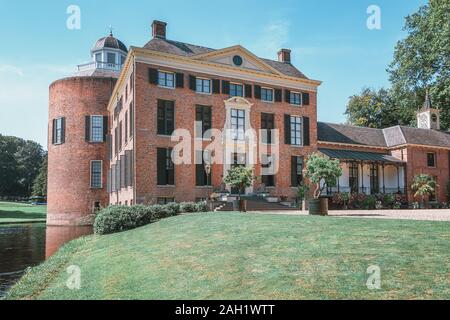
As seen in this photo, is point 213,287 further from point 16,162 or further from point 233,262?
point 16,162

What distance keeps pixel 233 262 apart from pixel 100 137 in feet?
101

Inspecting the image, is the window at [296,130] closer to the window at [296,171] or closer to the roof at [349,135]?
the window at [296,171]

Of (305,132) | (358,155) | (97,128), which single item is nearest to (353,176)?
(358,155)

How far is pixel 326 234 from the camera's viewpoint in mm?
10289

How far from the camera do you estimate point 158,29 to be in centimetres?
2995

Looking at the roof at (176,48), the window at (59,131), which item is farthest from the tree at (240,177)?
the window at (59,131)

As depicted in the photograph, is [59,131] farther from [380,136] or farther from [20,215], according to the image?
[380,136]

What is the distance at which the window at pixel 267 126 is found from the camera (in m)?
30.5

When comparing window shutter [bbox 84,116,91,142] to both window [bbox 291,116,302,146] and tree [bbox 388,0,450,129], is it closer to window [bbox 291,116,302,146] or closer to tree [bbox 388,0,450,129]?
window [bbox 291,116,302,146]

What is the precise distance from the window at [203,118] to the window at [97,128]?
12.3 meters

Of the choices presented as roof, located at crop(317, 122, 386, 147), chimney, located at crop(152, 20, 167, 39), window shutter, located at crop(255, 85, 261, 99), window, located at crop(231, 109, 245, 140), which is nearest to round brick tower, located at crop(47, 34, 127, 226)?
chimney, located at crop(152, 20, 167, 39)

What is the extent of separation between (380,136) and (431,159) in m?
4.59
